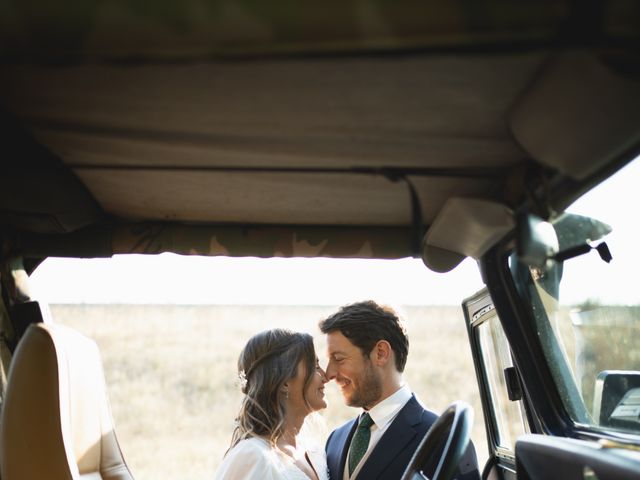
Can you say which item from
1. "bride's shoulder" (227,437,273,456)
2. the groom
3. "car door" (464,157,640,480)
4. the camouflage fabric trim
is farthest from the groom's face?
the camouflage fabric trim

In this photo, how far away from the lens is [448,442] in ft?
6.87

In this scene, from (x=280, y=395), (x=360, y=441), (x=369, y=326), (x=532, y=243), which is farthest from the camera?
(x=369, y=326)

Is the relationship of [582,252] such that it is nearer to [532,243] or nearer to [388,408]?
[532,243]

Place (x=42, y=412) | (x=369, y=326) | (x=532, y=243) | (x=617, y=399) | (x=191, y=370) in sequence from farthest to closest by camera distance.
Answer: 1. (x=191, y=370)
2. (x=369, y=326)
3. (x=617, y=399)
4. (x=42, y=412)
5. (x=532, y=243)

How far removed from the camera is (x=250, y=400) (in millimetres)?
3123

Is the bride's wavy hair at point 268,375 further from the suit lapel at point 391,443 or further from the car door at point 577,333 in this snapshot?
the car door at point 577,333

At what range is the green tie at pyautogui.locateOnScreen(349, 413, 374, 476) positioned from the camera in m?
3.16

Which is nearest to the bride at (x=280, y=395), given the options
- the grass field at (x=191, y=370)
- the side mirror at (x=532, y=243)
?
the side mirror at (x=532, y=243)

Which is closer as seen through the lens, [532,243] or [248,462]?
[532,243]

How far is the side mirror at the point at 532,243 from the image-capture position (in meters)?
1.68

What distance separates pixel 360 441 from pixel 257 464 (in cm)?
57

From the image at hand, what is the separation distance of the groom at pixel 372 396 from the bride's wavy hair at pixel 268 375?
0.86 ft

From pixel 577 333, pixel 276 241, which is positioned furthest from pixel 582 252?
pixel 276 241

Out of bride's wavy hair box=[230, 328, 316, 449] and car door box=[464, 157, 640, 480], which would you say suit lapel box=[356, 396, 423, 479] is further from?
car door box=[464, 157, 640, 480]
